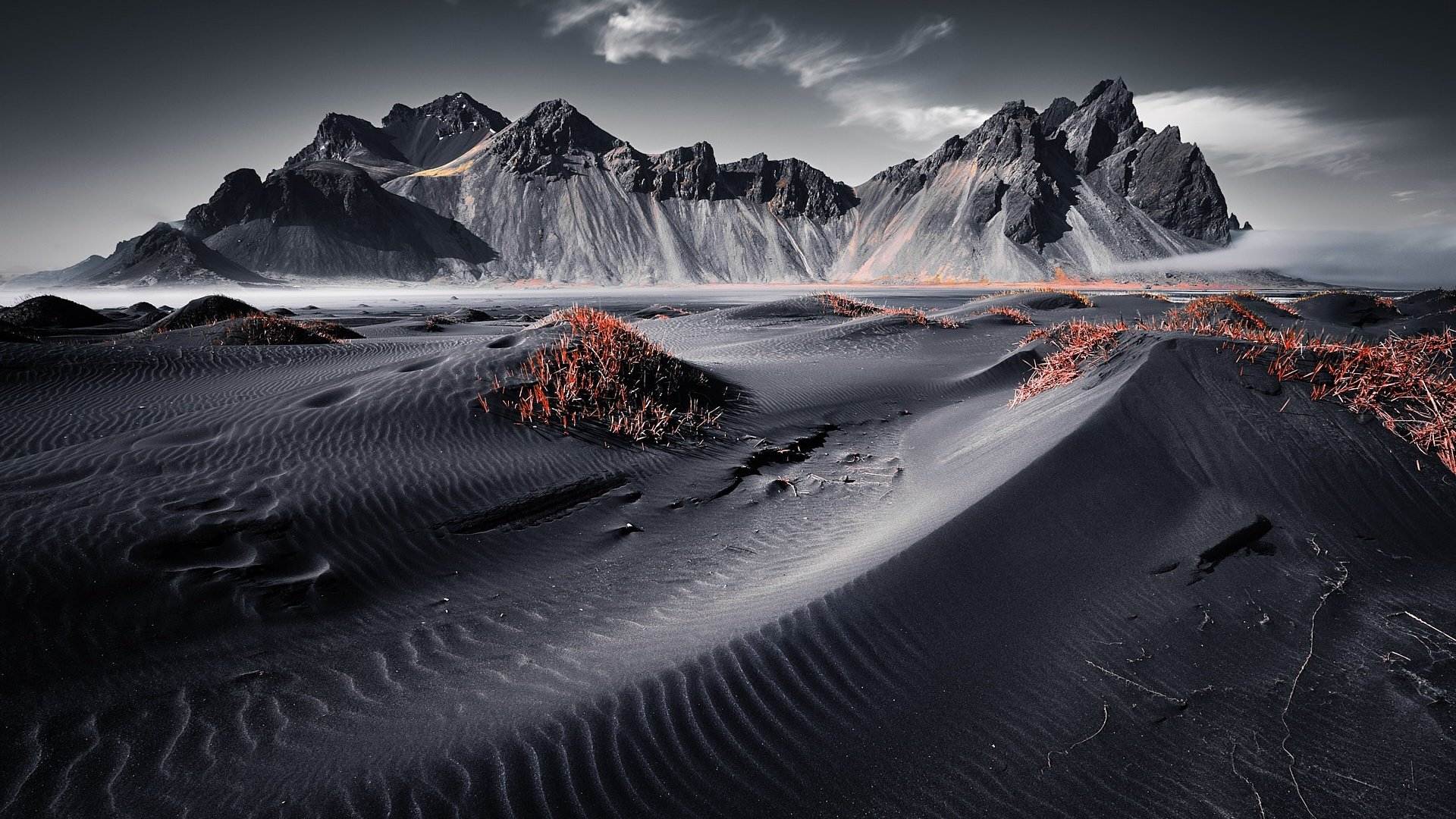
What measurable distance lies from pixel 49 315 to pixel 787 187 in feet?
376

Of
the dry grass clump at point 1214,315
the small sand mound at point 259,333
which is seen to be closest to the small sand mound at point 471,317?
the small sand mound at point 259,333

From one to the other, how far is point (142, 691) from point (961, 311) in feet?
64.6

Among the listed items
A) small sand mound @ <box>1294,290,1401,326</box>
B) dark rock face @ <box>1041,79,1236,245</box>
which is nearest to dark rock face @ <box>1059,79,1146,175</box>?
dark rock face @ <box>1041,79,1236,245</box>

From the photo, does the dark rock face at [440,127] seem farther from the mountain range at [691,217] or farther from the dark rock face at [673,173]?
the dark rock face at [673,173]

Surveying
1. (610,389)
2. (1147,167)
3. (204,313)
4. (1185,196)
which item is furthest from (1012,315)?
(1147,167)

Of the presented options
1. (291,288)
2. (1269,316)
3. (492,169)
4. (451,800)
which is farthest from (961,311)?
(492,169)

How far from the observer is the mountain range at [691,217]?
99.9 meters

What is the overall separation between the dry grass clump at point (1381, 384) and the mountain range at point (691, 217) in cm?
10064

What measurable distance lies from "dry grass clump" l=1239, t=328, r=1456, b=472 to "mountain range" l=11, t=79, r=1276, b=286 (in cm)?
10064

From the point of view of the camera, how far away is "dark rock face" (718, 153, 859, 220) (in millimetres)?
121625

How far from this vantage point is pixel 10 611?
2.99 m

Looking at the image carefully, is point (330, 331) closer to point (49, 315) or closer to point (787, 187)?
point (49, 315)

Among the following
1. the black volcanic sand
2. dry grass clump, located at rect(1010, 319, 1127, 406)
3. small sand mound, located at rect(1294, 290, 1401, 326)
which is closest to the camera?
the black volcanic sand

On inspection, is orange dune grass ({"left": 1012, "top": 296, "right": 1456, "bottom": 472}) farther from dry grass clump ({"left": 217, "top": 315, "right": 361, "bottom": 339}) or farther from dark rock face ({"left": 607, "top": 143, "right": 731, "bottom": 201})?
dark rock face ({"left": 607, "top": 143, "right": 731, "bottom": 201})
